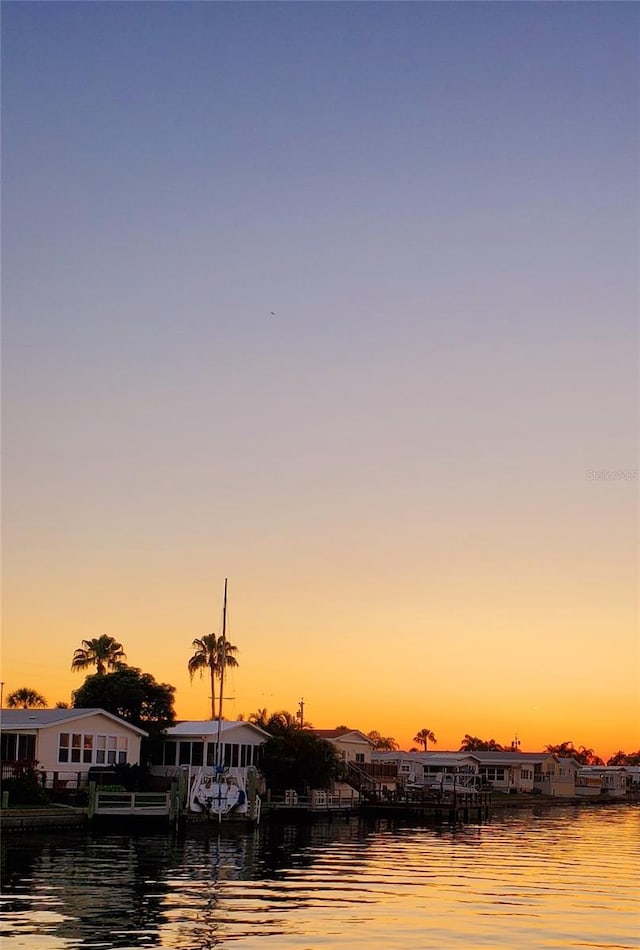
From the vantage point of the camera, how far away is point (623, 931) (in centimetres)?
3108

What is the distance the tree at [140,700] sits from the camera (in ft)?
257

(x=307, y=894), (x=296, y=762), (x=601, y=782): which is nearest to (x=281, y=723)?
(x=296, y=762)

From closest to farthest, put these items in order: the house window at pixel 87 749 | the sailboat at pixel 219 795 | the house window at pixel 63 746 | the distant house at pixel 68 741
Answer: the sailboat at pixel 219 795 → the distant house at pixel 68 741 → the house window at pixel 63 746 → the house window at pixel 87 749

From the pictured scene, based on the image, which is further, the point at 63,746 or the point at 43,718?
the point at 43,718

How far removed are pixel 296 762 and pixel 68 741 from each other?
62.8 ft

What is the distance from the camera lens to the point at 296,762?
80.1 metres

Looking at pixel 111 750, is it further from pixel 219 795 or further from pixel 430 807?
pixel 430 807

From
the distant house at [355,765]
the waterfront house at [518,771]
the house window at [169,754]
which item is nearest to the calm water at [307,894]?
the house window at [169,754]

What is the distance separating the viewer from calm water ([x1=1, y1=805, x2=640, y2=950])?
1119 inches

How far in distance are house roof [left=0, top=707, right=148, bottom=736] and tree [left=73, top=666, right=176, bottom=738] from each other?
6870 millimetres

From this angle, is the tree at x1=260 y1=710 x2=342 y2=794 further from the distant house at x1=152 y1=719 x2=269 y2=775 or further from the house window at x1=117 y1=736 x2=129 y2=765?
the house window at x1=117 y1=736 x2=129 y2=765

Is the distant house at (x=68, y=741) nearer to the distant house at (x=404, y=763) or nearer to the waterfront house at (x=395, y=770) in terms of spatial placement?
the waterfront house at (x=395, y=770)

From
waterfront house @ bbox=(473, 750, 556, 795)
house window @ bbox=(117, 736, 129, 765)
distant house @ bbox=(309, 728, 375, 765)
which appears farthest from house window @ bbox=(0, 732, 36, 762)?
waterfront house @ bbox=(473, 750, 556, 795)

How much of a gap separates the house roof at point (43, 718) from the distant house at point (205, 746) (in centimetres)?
566
